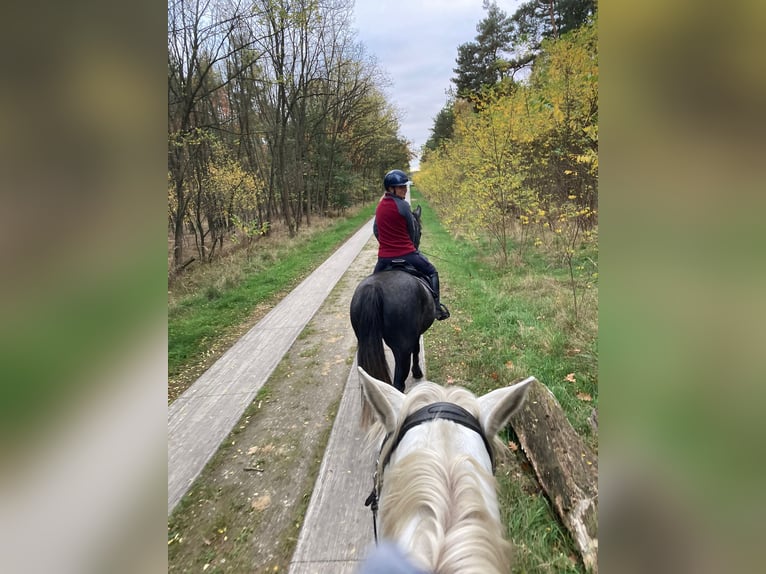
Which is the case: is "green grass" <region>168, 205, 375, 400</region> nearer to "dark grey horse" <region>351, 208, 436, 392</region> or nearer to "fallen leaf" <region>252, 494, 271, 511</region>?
"fallen leaf" <region>252, 494, 271, 511</region>

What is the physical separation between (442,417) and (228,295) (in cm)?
811

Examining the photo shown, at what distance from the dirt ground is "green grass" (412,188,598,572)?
150 centimetres

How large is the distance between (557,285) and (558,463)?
198 inches

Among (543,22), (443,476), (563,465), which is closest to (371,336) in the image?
(563,465)

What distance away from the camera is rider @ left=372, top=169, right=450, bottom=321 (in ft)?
13.7

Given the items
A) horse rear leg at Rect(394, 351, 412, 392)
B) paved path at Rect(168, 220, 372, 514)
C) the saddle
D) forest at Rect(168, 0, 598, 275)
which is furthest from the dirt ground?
forest at Rect(168, 0, 598, 275)

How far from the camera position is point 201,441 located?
3695 millimetres

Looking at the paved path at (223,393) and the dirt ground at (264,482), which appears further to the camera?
the paved path at (223,393)

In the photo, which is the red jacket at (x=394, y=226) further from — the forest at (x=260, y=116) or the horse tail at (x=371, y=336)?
the forest at (x=260, y=116)

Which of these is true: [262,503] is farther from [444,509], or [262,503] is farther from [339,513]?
[444,509]

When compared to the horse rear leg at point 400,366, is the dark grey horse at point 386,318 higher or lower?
higher

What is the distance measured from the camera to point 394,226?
423 centimetres

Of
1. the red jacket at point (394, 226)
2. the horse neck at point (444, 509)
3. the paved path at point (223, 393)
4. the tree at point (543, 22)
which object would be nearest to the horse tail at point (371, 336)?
the red jacket at point (394, 226)

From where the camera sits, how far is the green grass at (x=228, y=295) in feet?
19.7
